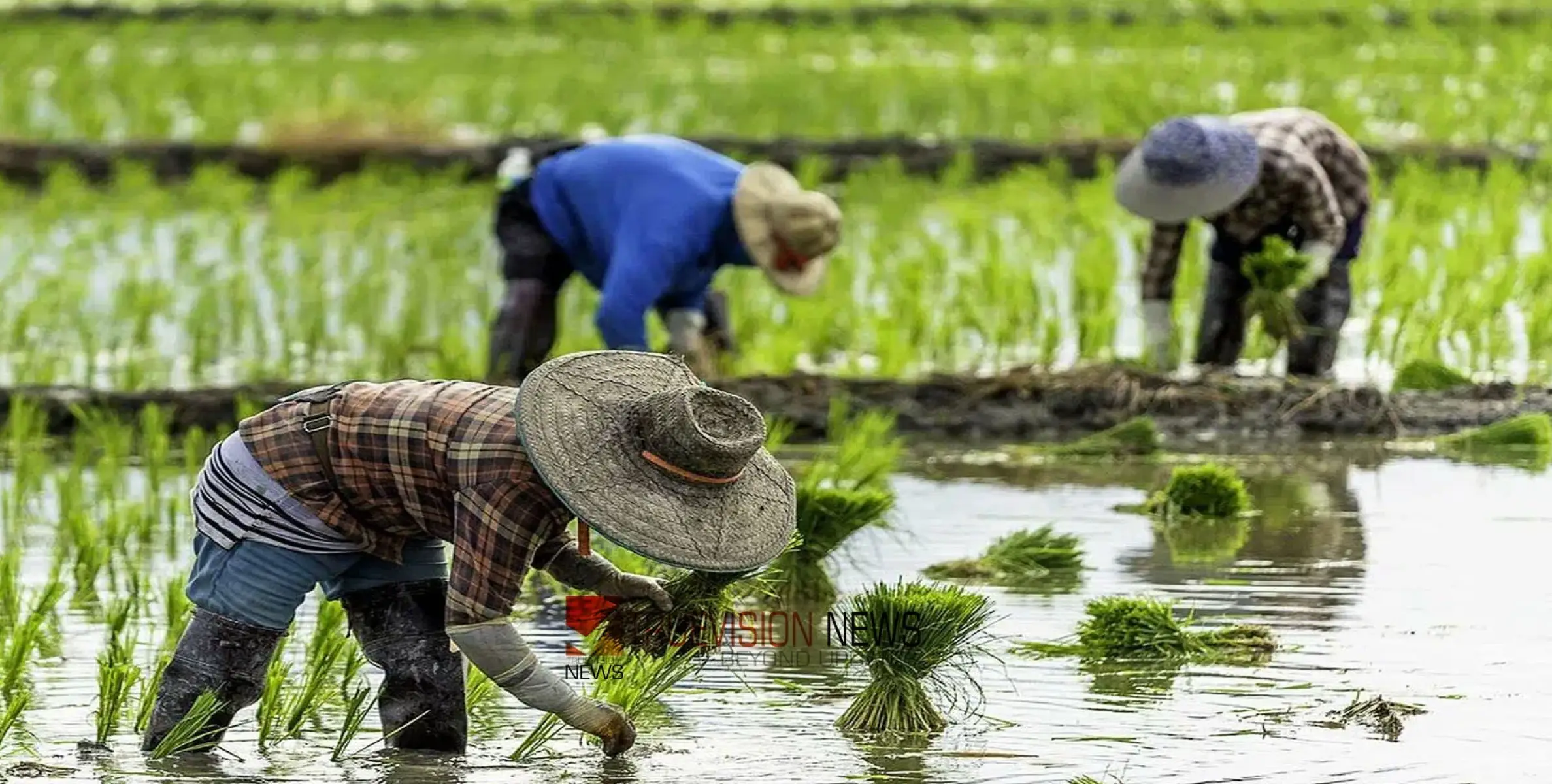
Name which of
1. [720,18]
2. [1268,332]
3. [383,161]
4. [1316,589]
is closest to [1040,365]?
[1268,332]

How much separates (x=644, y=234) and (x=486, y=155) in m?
6.08

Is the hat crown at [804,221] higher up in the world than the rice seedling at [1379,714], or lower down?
higher up

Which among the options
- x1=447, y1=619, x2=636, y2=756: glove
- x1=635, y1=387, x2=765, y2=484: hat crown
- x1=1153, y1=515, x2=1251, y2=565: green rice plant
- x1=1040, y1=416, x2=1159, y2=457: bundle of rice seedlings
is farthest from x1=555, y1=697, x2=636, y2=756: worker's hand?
x1=1040, y1=416, x2=1159, y2=457: bundle of rice seedlings

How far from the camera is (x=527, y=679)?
155 inches

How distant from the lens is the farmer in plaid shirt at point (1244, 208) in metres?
7.36

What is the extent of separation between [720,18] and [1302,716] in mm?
13998

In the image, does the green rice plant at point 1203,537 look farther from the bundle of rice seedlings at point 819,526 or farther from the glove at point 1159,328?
the glove at point 1159,328

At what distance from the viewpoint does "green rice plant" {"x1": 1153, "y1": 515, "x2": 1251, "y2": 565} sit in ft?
19.3

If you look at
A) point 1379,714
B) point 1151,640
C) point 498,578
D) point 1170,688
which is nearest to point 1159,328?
point 1151,640

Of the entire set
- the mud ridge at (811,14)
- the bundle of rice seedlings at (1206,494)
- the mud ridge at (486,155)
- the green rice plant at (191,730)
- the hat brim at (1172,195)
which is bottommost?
the green rice plant at (191,730)

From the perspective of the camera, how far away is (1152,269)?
785 cm

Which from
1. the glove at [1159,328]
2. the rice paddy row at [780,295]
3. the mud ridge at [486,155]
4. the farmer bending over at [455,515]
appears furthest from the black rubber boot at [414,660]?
the mud ridge at [486,155]

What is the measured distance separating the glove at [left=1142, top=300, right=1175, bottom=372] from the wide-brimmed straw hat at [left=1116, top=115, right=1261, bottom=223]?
0.48 meters

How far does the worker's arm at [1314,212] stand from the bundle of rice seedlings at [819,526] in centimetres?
250
